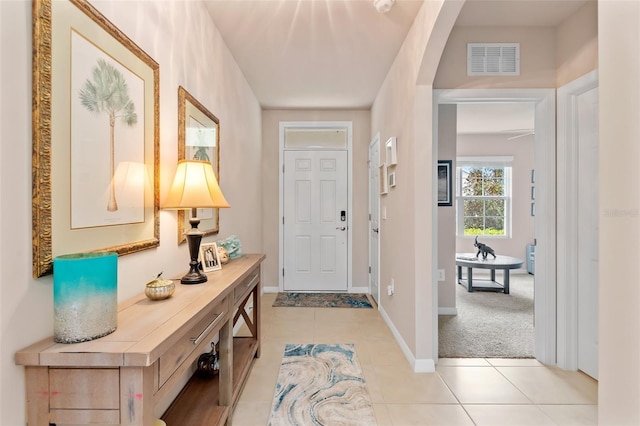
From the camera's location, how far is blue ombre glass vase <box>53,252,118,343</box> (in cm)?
87

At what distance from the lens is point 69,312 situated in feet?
2.86

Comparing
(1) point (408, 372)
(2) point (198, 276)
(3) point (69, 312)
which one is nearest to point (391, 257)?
(1) point (408, 372)

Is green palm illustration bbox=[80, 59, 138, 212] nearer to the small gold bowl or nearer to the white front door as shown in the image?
the small gold bowl

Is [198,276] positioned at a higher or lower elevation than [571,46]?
lower

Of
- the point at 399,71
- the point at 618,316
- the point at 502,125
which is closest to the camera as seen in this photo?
the point at 618,316

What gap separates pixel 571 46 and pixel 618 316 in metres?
2.28

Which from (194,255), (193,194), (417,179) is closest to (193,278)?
(194,255)

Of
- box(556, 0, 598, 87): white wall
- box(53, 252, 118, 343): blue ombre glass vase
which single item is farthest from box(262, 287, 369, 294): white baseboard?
box(53, 252, 118, 343): blue ombre glass vase

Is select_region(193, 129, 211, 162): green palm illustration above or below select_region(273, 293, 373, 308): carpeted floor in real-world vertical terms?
above

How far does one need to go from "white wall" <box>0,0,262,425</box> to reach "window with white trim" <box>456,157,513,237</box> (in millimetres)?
4404

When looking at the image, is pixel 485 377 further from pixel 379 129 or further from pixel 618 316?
pixel 379 129

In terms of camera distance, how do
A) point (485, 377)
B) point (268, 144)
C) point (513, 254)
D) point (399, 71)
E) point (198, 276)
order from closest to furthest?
point (198, 276) → point (485, 377) → point (399, 71) → point (268, 144) → point (513, 254)

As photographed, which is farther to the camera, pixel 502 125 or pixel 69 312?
pixel 502 125

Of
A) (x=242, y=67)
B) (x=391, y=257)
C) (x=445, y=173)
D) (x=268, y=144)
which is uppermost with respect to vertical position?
(x=242, y=67)
